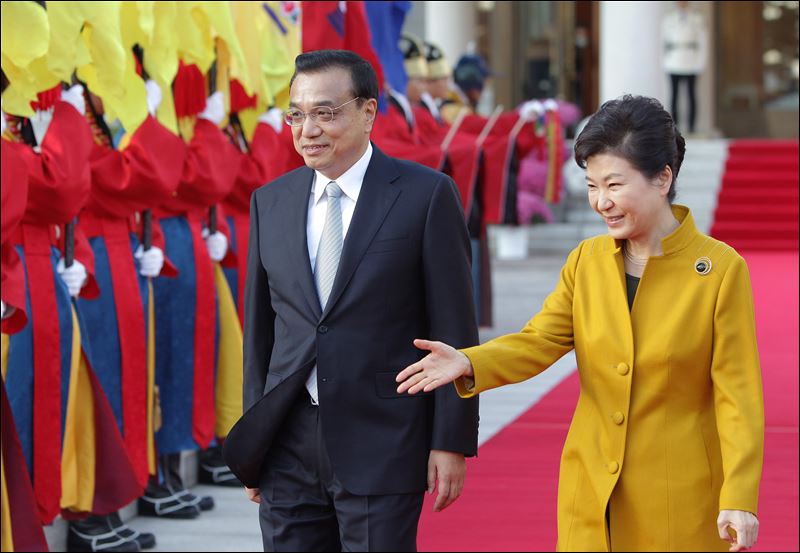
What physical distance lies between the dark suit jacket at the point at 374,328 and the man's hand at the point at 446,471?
0.7 inches

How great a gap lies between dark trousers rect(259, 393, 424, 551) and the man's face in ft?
1.48

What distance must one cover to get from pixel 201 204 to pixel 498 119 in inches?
215

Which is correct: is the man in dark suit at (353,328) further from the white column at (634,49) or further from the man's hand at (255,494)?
the white column at (634,49)

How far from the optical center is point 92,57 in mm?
4598

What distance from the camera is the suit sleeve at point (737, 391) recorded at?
2232 millimetres

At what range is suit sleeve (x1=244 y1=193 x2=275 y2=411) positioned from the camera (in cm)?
286

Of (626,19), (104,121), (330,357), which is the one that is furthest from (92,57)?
(626,19)

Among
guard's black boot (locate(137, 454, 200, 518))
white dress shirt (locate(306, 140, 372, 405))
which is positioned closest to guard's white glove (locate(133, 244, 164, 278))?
guard's black boot (locate(137, 454, 200, 518))

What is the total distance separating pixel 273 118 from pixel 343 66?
128 inches

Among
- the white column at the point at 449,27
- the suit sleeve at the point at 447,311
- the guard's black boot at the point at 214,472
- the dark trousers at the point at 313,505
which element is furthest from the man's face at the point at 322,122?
the white column at the point at 449,27

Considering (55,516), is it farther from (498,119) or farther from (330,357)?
(498,119)

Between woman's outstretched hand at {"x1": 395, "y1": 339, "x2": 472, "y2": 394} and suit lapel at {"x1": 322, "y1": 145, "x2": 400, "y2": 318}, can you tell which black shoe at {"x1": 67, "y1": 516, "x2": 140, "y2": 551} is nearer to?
suit lapel at {"x1": 322, "y1": 145, "x2": 400, "y2": 318}

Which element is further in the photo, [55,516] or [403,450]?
[55,516]

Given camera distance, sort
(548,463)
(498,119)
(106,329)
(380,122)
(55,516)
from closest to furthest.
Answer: (55,516)
(106,329)
(548,463)
(380,122)
(498,119)
